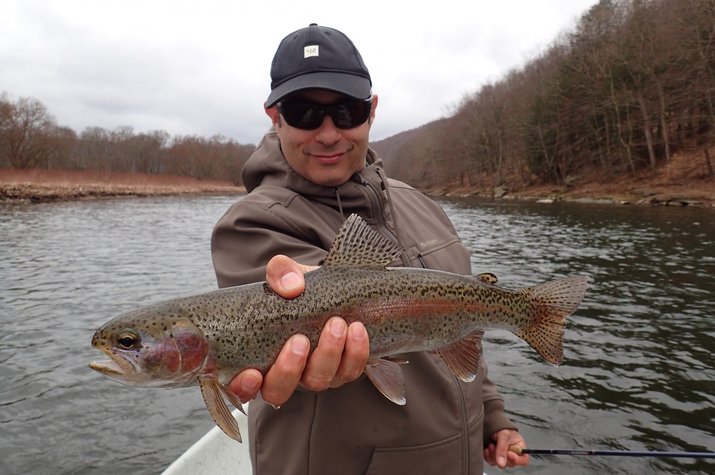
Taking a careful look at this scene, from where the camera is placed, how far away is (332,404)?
2465 millimetres

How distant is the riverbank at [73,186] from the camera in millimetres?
45487

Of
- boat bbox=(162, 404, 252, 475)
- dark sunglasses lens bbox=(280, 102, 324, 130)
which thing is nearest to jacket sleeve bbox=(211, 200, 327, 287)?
dark sunglasses lens bbox=(280, 102, 324, 130)

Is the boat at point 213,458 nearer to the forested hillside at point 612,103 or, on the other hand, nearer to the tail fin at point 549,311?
the tail fin at point 549,311

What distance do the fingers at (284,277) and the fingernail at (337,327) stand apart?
22cm

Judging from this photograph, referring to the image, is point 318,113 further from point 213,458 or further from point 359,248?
point 213,458

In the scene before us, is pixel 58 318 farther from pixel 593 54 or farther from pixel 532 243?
pixel 593 54

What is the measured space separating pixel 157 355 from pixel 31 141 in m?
90.4

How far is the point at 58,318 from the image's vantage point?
37.2 ft

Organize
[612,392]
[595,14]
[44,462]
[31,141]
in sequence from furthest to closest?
1. [31,141]
2. [595,14]
3. [612,392]
4. [44,462]

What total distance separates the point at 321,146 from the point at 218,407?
154cm

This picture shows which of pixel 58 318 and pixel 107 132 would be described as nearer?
pixel 58 318

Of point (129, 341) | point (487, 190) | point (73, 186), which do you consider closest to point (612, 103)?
point (487, 190)

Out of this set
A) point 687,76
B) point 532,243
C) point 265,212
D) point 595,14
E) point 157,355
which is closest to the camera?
point 157,355

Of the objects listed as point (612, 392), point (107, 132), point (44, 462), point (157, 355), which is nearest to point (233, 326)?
point (157, 355)
